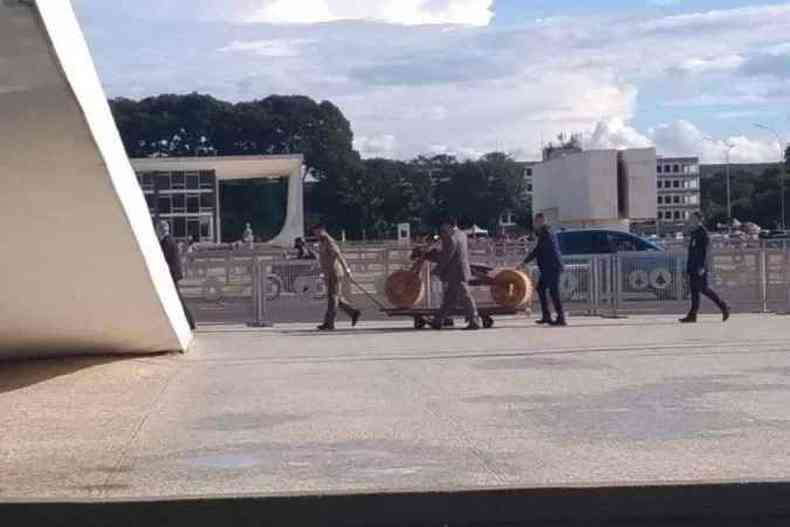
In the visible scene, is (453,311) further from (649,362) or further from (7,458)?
(7,458)

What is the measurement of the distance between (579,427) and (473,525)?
3.24 meters

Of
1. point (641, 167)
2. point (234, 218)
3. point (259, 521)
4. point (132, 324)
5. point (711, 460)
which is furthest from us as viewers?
point (234, 218)

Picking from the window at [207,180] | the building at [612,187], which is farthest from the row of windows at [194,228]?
the building at [612,187]

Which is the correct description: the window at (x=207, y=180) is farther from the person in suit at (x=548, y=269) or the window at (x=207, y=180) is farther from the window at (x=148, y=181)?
the person in suit at (x=548, y=269)

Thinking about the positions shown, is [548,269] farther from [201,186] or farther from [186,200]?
[186,200]

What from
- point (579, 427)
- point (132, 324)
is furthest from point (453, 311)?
point (579, 427)

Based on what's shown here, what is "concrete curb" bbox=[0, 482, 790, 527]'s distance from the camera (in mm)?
8578

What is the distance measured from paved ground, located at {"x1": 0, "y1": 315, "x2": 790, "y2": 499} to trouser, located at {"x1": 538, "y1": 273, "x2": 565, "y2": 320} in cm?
258

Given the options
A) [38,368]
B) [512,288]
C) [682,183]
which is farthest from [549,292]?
[682,183]

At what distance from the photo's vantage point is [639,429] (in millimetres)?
11500

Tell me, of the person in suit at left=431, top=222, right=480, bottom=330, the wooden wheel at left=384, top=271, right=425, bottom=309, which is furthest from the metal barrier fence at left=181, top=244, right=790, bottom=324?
the person in suit at left=431, top=222, right=480, bottom=330

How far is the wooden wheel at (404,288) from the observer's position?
24.6 metres

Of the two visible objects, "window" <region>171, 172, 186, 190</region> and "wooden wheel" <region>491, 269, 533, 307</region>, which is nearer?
"wooden wheel" <region>491, 269, 533, 307</region>

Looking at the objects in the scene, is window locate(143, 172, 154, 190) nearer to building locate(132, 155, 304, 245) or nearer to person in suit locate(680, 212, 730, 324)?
building locate(132, 155, 304, 245)
